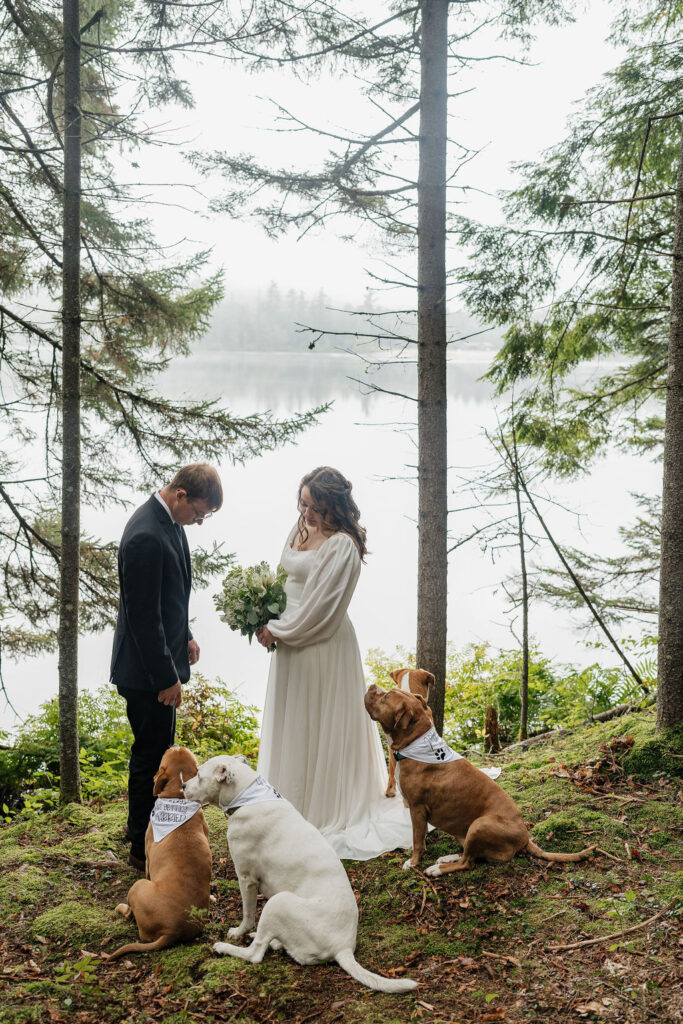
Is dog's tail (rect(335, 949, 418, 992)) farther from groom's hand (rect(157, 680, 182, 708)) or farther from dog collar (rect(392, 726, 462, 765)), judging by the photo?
groom's hand (rect(157, 680, 182, 708))

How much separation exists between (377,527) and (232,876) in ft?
68.2

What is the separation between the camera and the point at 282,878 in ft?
11.5

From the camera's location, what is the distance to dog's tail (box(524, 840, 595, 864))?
4156 millimetres

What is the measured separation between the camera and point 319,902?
11.1 feet

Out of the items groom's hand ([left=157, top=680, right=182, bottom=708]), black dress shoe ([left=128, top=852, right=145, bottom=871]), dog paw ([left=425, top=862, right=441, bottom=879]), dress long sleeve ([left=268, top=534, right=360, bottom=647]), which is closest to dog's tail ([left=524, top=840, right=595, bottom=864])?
dog paw ([left=425, top=862, right=441, bottom=879])

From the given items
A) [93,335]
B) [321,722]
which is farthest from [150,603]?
[93,335]

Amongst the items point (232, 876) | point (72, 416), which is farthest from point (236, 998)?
point (72, 416)

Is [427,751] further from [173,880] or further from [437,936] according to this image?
[173,880]

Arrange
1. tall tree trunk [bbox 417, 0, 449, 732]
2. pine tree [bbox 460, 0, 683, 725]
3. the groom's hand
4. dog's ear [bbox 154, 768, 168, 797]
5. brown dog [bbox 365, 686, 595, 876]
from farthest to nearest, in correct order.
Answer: pine tree [bbox 460, 0, 683, 725] < tall tree trunk [bbox 417, 0, 449, 732] < the groom's hand < brown dog [bbox 365, 686, 595, 876] < dog's ear [bbox 154, 768, 168, 797]

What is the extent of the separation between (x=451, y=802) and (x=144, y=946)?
178 cm

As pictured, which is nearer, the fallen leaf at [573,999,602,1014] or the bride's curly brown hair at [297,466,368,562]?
the fallen leaf at [573,999,602,1014]

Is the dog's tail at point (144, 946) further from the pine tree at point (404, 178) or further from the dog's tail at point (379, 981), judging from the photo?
the pine tree at point (404, 178)

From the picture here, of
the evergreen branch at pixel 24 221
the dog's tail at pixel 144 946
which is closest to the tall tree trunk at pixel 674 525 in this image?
the dog's tail at pixel 144 946

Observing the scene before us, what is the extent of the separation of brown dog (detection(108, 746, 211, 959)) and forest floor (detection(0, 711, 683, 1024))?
9 cm
